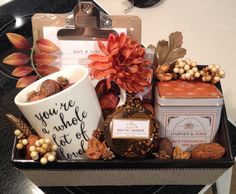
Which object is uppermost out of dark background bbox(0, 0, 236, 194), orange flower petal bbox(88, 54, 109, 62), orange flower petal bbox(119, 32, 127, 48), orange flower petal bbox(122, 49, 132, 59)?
orange flower petal bbox(119, 32, 127, 48)

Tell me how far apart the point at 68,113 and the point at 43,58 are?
0.14 metres

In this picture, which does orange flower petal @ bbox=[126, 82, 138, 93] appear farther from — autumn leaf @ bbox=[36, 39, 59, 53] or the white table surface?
the white table surface

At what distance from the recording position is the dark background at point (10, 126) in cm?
75

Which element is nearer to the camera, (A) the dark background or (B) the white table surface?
(A) the dark background

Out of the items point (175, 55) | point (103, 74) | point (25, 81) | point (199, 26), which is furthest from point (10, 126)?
point (199, 26)

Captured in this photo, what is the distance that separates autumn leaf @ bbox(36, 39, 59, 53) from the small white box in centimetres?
21

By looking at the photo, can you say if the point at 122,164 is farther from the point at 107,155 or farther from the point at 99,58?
the point at 99,58

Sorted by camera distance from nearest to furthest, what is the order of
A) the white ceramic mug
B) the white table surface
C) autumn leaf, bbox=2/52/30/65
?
the white ceramic mug → autumn leaf, bbox=2/52/30/65 → the white table surface

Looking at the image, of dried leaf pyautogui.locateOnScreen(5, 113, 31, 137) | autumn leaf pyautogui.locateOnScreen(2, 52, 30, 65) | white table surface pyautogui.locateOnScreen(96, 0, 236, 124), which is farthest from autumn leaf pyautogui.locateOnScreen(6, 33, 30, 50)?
white table surface pyautogui.locateOnScreen(96, 0, 236, 124)

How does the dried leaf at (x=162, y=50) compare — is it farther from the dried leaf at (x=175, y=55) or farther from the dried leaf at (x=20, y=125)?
the dried leaf at (x=20, y=125)

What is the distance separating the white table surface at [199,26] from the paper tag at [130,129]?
0.33 meters

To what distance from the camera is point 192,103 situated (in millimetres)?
691

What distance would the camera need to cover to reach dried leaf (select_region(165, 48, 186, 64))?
2.43 ft

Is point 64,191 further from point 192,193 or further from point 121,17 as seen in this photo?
point 121,17
